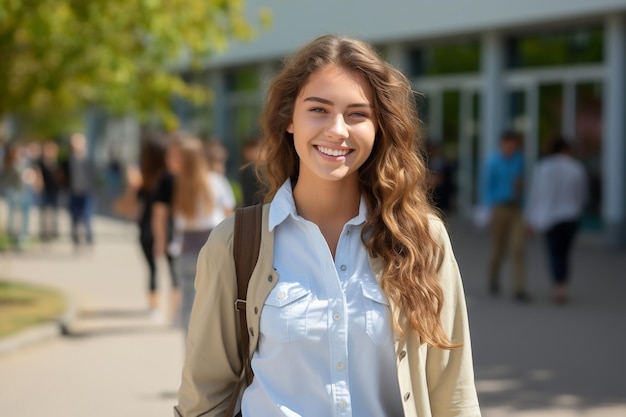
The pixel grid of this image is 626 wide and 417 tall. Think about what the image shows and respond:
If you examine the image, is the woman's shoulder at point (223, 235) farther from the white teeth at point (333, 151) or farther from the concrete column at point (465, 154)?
the concrete column at point (465, 154)

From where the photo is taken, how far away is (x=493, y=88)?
22.1 metres

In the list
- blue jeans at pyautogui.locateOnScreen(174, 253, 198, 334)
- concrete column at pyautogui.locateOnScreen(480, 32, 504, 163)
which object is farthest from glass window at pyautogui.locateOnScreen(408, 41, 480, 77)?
blue jeans at pyautogui.locateOnScreen(174, 253, 198, 334)

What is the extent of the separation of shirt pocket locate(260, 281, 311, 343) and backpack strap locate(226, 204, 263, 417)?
0.08m

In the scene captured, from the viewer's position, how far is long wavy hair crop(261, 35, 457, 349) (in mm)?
2789

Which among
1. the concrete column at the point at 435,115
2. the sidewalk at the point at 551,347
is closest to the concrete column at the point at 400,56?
the concrete column at the point at 435,115

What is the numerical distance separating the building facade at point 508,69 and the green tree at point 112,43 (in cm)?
422

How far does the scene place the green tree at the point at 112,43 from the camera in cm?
1227

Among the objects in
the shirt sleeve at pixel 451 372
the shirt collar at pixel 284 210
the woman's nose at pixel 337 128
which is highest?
the woman's nose at pixel 337 128

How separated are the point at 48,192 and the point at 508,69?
9411mm

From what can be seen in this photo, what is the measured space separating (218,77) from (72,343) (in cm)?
2520

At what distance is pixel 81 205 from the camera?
1867 centimetres

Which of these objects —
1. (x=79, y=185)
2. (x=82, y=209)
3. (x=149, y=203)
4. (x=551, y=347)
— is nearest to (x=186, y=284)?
(x=149, y=203)

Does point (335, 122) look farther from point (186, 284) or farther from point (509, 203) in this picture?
point (509, 203)

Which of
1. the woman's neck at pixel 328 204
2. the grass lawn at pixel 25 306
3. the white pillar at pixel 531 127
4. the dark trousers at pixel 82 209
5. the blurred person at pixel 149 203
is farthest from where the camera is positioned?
the white pillar at pixel 531 127
